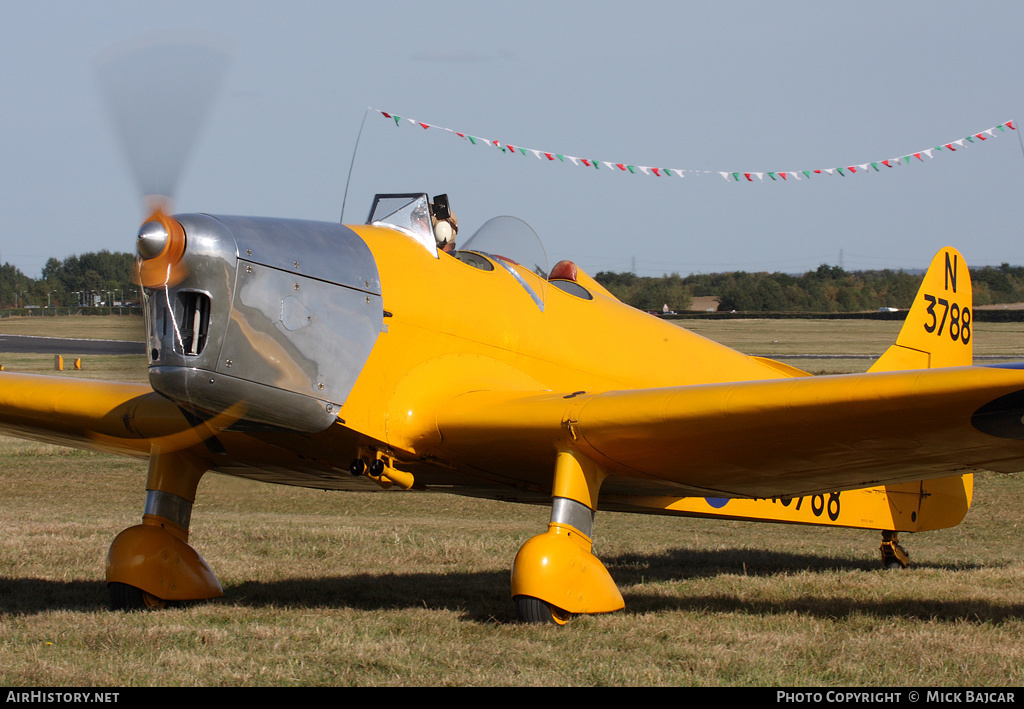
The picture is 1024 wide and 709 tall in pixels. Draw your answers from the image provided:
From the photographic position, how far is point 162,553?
715 cm

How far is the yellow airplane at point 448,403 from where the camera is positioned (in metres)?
5.64

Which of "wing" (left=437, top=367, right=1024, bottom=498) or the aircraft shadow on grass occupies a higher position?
"wing" (left=437, top=367, right=1024, bottom=498)

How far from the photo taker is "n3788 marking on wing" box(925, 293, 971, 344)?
9.85m

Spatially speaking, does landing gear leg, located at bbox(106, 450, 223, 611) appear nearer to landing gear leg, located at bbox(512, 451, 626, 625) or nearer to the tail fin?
landing gear leg, located at bbox(512, 451, 626, 625)

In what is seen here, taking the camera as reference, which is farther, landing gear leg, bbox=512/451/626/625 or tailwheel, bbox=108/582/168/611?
tailwheel, bbox=108/582/168/611

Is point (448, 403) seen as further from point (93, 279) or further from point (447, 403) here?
point (93, 279)

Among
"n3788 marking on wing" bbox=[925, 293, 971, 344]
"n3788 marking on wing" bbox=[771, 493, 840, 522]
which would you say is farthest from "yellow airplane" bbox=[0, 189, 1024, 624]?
"n3788 marking on wing" bbox=[925, 293, 971, 344]

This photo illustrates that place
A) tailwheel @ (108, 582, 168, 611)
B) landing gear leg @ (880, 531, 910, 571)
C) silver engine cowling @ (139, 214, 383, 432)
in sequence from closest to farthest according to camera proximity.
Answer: silver engine cowling @ (139, 214, 383, 432) → tailwheel @ (108, 582, 168, 611) → landing gear leg @ (880, 531, 910, 571)

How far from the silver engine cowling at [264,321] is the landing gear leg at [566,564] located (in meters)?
1.45

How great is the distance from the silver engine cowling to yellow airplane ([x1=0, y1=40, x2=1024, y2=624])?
0.04ft

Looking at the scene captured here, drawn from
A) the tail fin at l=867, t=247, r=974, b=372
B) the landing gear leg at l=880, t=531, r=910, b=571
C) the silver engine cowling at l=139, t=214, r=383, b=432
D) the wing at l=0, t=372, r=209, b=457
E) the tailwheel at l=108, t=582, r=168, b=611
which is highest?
the tail fin at l=867, t=247, r=974, b=372

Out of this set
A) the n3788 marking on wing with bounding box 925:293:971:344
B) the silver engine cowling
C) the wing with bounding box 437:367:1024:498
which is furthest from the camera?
the n3788 marking on wing with bounding box 925:293:971:344
